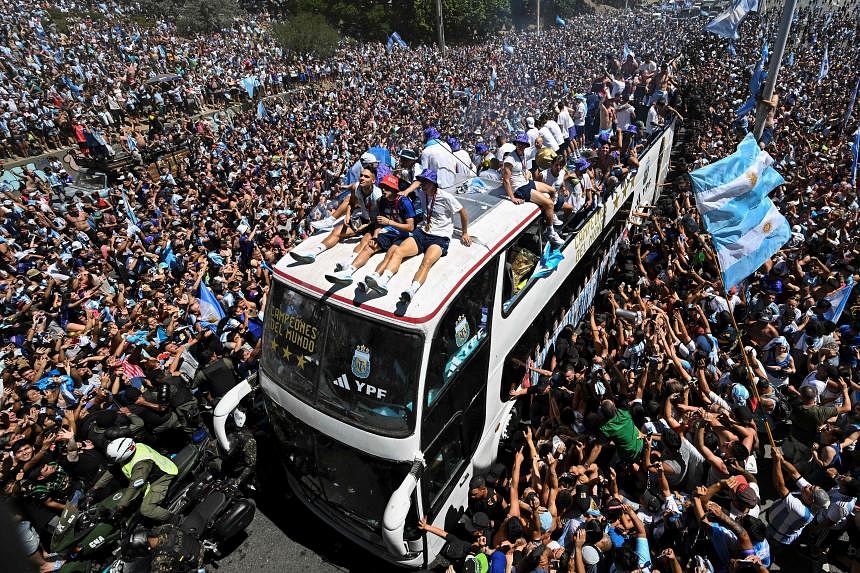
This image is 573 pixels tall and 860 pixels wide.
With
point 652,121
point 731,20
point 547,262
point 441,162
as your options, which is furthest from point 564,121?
point 547,262

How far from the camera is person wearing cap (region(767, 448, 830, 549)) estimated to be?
158 inches

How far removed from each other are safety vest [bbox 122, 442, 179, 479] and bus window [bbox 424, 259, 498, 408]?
11.3ft

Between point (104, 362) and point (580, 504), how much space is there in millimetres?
6982

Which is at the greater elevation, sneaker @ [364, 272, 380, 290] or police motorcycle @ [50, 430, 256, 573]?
sneaker @ [364, 272, 380, 290]

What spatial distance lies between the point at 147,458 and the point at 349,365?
3000 millimetres

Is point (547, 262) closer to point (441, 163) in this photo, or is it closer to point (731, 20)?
point (441, 163)

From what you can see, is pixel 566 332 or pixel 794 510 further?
pixel 566 332

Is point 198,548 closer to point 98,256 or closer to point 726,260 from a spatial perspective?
point 726,260

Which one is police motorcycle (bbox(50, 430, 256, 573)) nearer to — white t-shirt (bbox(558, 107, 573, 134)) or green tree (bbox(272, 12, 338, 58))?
white t-shirt (bbox(558, 107, 573, 134))

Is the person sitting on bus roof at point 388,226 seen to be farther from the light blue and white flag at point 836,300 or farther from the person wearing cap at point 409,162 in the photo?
the light blue and white flag at point 836,300

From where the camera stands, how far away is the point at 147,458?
5.46 meters

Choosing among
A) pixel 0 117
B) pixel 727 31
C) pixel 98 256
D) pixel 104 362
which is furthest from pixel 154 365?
pixel 0 117

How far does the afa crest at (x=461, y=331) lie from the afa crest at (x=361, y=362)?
2.75 feet

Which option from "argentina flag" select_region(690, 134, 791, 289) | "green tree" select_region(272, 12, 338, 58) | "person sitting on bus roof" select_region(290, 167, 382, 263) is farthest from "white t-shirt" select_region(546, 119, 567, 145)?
"green tree" select_region(272, 12, 338, 58)
